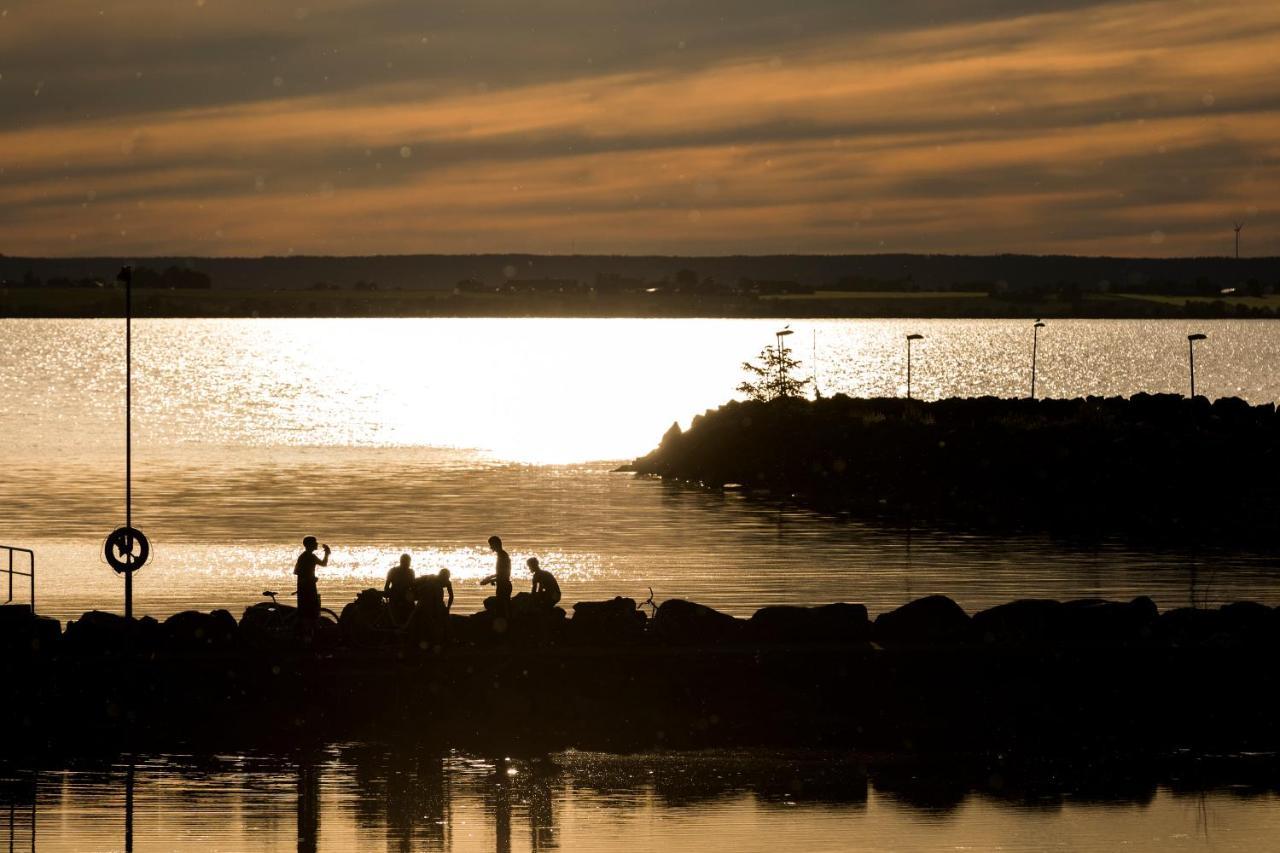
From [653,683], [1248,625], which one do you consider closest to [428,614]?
[653,683]

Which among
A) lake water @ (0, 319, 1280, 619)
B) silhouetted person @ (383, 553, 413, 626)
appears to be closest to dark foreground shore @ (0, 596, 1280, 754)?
silhouetted person @ (383, 553, 413, 626)

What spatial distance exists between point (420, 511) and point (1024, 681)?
1944 inches

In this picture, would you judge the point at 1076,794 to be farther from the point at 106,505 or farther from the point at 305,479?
the point at 305,479

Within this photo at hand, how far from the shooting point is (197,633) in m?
35.9

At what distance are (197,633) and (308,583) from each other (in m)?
3.13

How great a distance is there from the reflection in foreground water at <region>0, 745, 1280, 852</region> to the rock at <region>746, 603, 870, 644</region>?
566 cm

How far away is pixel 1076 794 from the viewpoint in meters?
28.5

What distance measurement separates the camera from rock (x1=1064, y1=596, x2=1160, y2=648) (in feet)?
123

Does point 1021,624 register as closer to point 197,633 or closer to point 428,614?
point 428,614

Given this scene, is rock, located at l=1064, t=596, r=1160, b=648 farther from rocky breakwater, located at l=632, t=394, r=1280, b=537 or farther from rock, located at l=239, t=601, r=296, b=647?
rocky breakwater, located at l=632, t=394, r=1280, b=537

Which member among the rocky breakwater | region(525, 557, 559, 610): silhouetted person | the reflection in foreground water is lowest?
the reflection in foreground water

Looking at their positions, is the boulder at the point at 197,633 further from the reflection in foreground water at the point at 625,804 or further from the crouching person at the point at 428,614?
the reflection in foreground water at the point at 625,804

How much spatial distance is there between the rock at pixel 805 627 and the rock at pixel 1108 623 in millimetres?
4450

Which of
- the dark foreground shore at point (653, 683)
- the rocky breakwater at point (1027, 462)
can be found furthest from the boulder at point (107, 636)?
the rocky breakwater at point (1027, 462)
